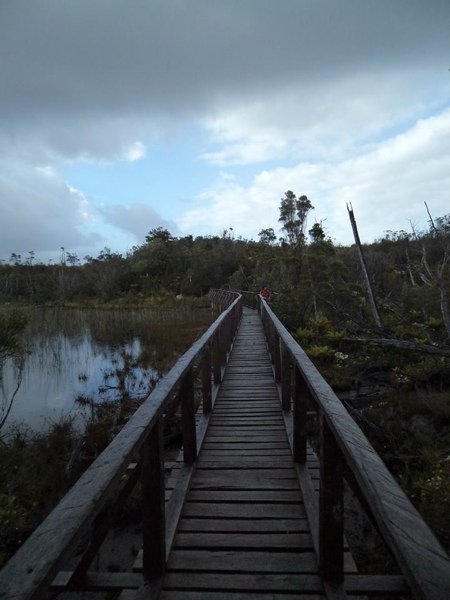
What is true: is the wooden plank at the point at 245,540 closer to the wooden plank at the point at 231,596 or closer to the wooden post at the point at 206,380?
the wooden plank at the point at 231,596

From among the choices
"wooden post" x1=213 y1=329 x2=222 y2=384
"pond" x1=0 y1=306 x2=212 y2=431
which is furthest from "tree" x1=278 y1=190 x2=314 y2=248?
"wooden post" x1=213 y1=329 x2=222 y2=384

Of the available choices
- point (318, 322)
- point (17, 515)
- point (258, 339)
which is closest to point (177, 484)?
point (17, 515)

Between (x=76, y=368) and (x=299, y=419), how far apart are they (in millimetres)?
12230

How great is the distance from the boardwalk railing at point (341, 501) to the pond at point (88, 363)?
7262 millimetres

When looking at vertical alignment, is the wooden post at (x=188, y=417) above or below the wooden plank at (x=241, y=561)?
above

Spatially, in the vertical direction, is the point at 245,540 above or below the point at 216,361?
below

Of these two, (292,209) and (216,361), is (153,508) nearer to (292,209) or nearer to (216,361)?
(216,361)

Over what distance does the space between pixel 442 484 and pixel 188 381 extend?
136 inches

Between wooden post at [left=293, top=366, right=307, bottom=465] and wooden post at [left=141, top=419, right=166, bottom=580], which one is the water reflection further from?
wooden post at [left=141, top=419, right=166, bottom=580]

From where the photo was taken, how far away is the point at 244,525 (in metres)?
2.56

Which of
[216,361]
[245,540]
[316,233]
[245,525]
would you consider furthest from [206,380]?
[316,233]

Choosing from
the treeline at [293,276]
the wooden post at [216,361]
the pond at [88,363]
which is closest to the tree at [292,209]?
the treeline at [293,276]

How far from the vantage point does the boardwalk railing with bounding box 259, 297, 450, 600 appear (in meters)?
0.96

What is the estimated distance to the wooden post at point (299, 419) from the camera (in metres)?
3.16
